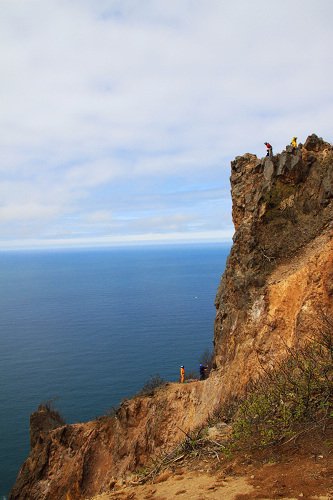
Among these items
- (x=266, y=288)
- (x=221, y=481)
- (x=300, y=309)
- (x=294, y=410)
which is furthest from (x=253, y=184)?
(x=221, y=481)

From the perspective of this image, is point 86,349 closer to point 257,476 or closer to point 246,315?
point 246,315

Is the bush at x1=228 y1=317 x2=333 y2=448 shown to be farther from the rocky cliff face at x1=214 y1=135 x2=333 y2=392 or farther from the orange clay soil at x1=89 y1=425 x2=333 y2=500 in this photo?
the rocky cliff face at x1=214 y1=135 x2=333 y2=392

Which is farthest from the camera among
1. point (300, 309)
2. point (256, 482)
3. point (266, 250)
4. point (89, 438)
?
point (89, 438)

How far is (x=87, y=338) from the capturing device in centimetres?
9600

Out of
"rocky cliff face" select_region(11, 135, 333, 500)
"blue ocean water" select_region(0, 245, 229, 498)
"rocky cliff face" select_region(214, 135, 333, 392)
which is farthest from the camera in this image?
"blue ocean water" select_region(0, 245, 229, 498)

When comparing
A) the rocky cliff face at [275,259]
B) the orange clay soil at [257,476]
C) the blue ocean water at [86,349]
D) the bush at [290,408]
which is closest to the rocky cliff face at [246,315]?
the rocky cliff face at [275,259]

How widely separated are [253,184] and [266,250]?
17.1 feet

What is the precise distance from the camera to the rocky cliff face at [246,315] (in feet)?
65.6

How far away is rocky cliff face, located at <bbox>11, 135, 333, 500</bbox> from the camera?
2000 cm

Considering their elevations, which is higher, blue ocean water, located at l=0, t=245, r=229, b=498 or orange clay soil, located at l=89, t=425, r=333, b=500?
orange clay soil, located at l=89, t=425, r=333, b=500

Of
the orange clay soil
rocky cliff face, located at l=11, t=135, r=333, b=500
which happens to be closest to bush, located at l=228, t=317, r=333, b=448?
the orange clay soil

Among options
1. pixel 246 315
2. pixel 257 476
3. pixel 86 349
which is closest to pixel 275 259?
pixel 246 315

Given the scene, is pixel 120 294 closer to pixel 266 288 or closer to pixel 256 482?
pixel 266 288

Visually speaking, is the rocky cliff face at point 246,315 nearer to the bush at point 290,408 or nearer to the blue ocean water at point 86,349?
the bush at point 290,408
